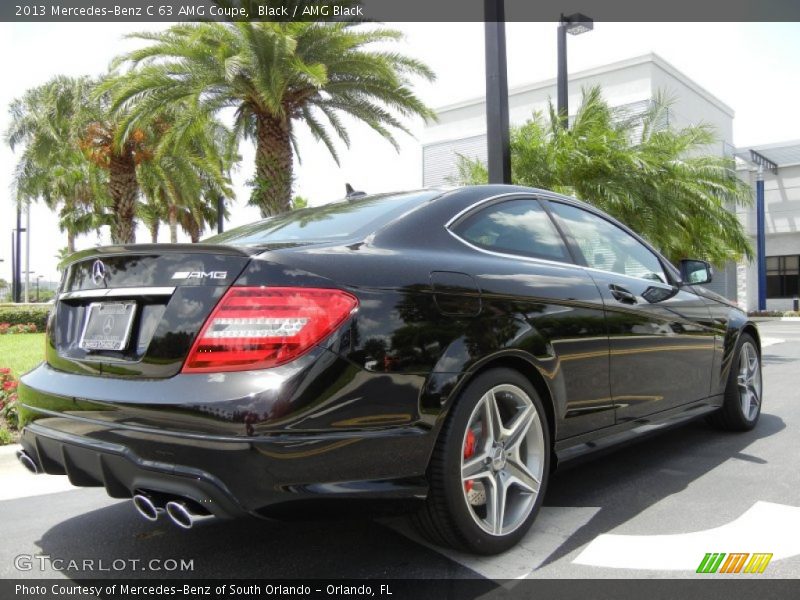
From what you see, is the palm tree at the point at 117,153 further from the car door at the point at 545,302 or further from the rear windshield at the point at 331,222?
the car door at the point at 545,302

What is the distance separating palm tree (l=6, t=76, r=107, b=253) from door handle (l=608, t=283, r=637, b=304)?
19.7 m

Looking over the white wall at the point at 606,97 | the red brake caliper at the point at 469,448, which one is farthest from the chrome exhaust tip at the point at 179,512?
the white wall at the point at 606,97

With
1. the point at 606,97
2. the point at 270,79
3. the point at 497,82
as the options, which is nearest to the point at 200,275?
the point at 497,82

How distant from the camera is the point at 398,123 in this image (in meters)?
14.6

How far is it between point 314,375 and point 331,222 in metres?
1.02

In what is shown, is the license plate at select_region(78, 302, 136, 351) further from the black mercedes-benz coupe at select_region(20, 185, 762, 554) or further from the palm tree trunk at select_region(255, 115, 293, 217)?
the palm tree trunk at select_region(255, 115, 293, 217)

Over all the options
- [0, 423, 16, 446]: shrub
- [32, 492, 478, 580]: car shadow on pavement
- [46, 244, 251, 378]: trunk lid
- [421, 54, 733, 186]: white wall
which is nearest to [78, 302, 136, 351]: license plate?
[46, 244, 251, 378]: trunk lid

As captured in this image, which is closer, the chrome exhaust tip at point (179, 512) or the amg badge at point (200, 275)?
the chrome exhaust tip at point (179, 512)

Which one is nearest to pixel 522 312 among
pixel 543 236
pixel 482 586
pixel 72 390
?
pixel 543 236

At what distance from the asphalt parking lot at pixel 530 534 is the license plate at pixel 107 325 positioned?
0.91m

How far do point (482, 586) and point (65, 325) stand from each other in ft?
6.36

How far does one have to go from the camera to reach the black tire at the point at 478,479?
251cm

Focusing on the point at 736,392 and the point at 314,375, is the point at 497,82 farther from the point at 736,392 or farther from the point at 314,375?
the point at 314,375

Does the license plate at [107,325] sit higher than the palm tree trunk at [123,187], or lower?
lower
